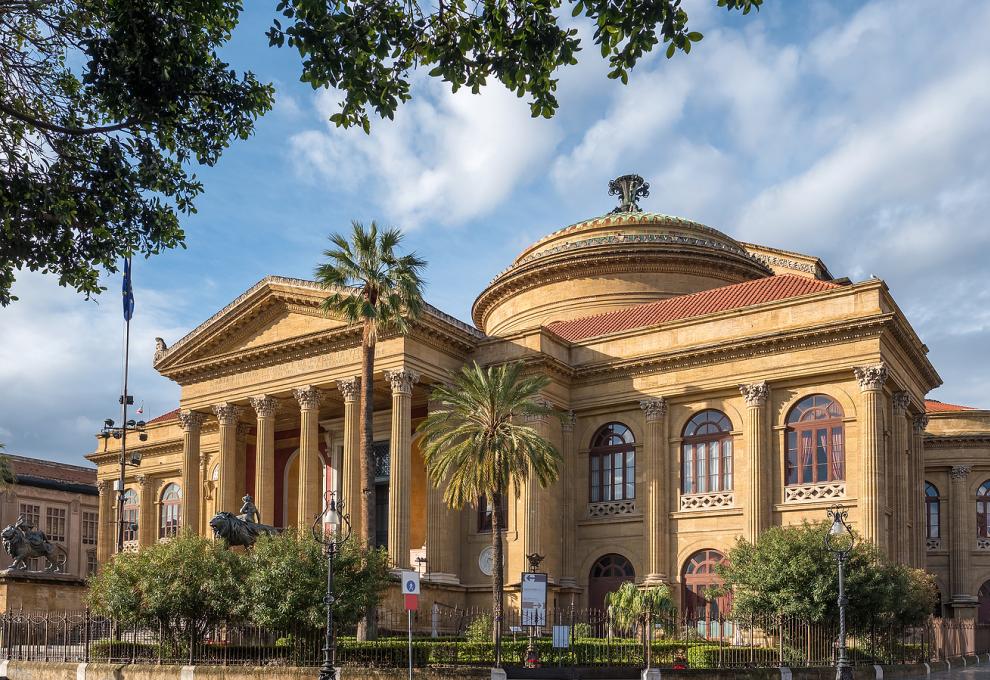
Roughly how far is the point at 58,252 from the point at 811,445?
2950 centimetres

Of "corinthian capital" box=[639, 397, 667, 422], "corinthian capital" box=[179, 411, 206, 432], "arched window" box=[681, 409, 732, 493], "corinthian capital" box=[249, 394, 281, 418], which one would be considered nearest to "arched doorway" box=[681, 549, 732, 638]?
"arched window" box=[681, 409, 732, 493]

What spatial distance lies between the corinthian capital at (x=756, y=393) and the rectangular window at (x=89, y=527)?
4921 centimetres

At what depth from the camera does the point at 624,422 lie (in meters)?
42.4

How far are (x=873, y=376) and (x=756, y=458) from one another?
4960 mm

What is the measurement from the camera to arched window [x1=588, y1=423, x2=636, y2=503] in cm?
4212

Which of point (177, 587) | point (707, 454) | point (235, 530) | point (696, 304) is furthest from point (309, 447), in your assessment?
point (696, 304)

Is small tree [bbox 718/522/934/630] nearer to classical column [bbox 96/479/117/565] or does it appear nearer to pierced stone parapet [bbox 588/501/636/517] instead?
pierced stone parapet [bbox 588/501/636/517]

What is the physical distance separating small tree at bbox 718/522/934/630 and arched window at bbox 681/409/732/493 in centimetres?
806

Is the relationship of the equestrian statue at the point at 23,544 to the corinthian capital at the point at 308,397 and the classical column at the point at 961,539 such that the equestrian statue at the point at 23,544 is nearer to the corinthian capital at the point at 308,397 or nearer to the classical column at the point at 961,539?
the corinthian capital at the point at 308,397

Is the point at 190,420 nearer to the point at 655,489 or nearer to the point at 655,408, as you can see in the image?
the point at 655,408

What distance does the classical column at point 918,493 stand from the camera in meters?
40.7

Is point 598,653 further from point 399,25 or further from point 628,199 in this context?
point 628,199

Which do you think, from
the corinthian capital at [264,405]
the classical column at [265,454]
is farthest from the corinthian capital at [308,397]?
the classical column at [265,454]

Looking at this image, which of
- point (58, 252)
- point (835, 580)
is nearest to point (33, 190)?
point (58, 252)
